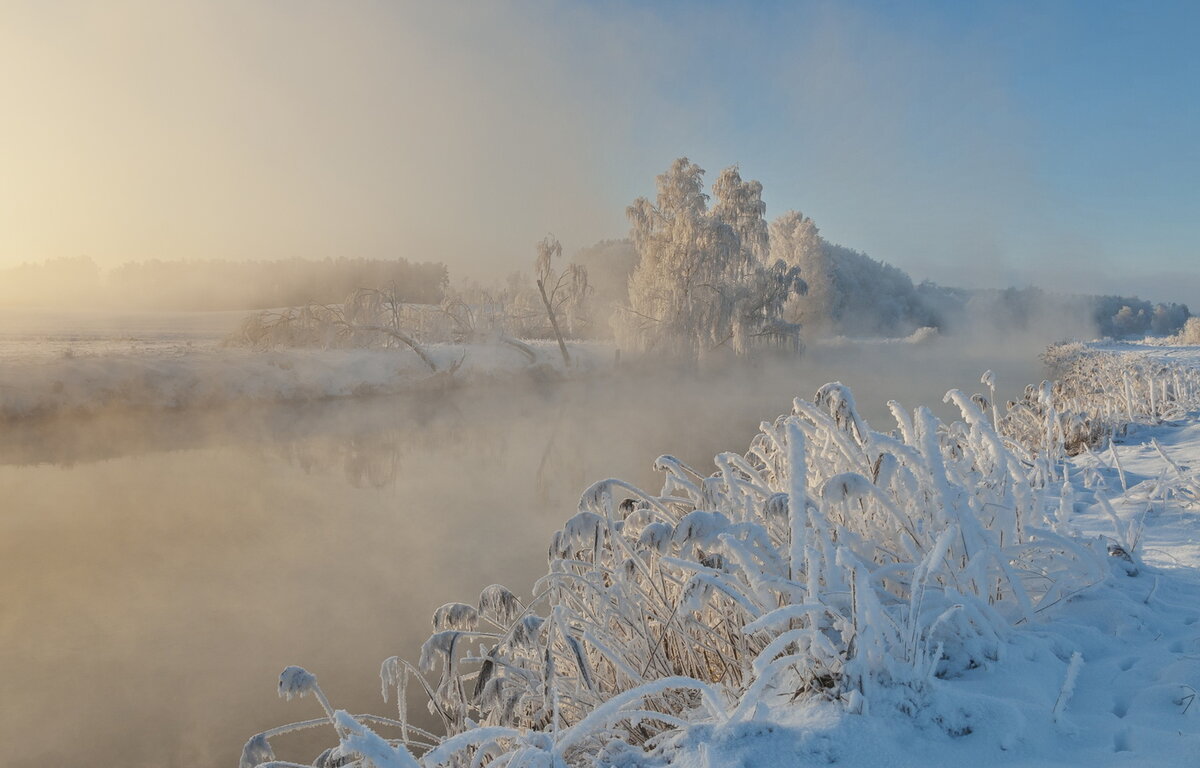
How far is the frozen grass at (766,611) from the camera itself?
4.59 feet

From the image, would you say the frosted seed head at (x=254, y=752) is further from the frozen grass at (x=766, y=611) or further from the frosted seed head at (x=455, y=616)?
the frosted seed head at (x=455, y=616)

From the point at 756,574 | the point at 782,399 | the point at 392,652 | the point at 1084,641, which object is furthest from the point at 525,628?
the point at 782,399

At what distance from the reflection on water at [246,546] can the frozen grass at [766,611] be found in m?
2.06

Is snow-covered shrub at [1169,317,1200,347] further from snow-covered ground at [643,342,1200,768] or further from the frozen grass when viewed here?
snow-covered ground at [643,342,1200,768]

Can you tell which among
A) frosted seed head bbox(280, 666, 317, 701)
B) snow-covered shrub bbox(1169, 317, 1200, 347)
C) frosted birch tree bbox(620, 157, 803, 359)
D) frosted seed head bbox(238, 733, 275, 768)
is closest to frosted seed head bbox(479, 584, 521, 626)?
frosted seed head bbox(280, 666, 317, 701)

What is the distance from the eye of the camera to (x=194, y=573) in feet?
18.5

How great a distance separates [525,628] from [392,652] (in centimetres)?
302

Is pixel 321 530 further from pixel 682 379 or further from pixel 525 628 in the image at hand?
pixel 682 379

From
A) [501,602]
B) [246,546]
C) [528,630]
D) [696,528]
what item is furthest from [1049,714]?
[246,546]

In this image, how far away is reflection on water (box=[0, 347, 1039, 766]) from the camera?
3.72 m

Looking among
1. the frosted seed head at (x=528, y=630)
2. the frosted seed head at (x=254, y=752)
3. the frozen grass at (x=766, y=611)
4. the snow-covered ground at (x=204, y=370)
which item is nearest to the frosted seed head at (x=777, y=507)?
the frozen grass at (x=766, y=611)

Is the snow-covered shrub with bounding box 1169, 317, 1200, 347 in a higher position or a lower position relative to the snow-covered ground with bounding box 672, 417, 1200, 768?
higher

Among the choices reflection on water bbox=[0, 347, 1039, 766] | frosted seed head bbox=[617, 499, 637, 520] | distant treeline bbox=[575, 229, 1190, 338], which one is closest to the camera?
frosted seed head bbox=[617, 499, 637, 520]

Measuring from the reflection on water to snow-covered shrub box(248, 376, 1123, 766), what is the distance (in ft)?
6.85
